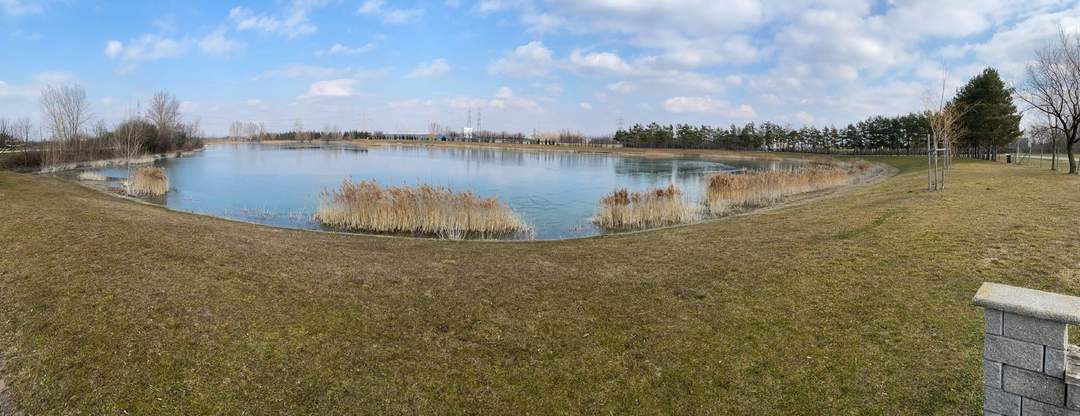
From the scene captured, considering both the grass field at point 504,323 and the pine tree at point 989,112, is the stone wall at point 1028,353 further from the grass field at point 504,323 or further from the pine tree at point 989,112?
the pine tree at point 989,112

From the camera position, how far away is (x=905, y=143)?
61.4m

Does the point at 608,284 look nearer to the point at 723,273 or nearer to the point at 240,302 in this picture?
the point at 723,273

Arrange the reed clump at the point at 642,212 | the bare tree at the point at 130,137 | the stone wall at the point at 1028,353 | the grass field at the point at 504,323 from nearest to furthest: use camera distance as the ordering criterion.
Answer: the stone wall at the point at 1028,353 → the grass field at the point at 504,323 → the reed clump at the point at 642,212 → the bare tree at the point at 130,137

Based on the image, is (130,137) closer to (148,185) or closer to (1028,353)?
(148,185)

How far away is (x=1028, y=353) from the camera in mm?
2893

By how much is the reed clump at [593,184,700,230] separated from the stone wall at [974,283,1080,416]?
40.0 feet

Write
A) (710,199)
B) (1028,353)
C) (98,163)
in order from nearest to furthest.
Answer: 1. (1028,353)
2. (710,199)
3. (98,163)

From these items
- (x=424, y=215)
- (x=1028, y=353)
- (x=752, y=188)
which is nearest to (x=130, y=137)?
(x=424, y=215)

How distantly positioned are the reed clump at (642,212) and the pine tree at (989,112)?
93.1 feet

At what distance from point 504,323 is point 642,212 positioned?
10738 mm

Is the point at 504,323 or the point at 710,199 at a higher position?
A: the point at 710,199

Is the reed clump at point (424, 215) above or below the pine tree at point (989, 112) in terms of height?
below

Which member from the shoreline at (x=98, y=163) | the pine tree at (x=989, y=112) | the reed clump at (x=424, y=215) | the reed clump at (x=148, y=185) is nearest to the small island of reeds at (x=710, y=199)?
the reed clump at (x=424, y=215)

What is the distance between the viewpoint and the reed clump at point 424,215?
1402 centimetres
